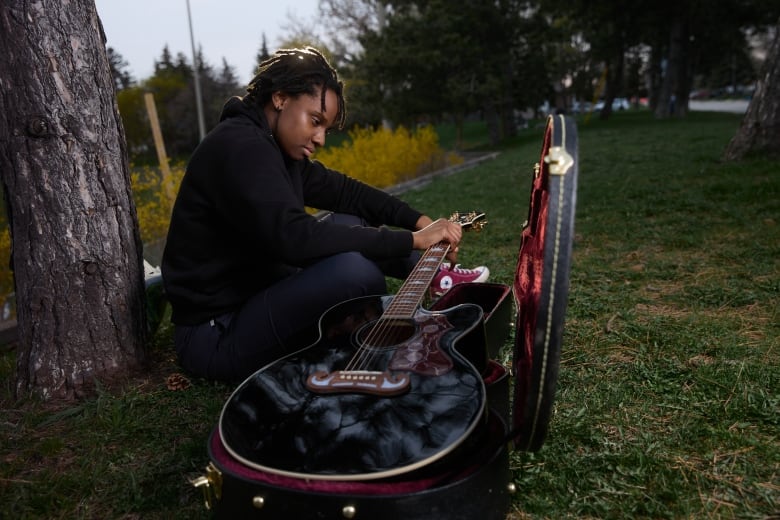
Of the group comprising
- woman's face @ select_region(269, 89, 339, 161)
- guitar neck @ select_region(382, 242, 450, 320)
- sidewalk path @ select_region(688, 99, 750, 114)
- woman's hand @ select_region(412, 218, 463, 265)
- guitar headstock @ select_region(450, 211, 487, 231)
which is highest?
woman's face @ select_region(269, 89, 339, 161)

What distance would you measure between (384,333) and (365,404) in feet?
1.53

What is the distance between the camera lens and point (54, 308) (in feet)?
7.94

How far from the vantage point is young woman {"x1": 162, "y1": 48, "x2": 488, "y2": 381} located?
2137 millimetres

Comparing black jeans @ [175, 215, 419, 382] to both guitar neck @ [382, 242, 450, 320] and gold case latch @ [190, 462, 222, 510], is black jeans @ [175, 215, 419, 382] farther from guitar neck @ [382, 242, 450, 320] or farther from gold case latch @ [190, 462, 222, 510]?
gold case latch @ [190, 462, 222, 510]

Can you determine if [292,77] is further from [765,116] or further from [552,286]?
[765,116]

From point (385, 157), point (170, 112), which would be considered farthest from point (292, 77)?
point (170, 112)

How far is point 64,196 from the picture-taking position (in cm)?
238

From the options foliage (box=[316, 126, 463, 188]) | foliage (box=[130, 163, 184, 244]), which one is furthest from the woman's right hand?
foliage (box=[316, 126, 463, 188])

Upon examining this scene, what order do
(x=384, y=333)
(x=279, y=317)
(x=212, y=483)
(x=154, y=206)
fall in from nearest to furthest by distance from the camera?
(x=212, y=483), (x=384, y=333), (x=279, y=317), (x=154, y=206)

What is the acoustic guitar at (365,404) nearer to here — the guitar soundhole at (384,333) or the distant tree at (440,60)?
the guitar soundhole at (384,333)

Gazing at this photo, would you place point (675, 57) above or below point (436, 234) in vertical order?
above

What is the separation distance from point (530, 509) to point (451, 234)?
1.10 metres

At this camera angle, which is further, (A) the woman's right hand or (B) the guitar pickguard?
(A) the woman's right hand

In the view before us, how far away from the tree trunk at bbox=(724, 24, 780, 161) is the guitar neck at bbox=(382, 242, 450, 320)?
683cm
